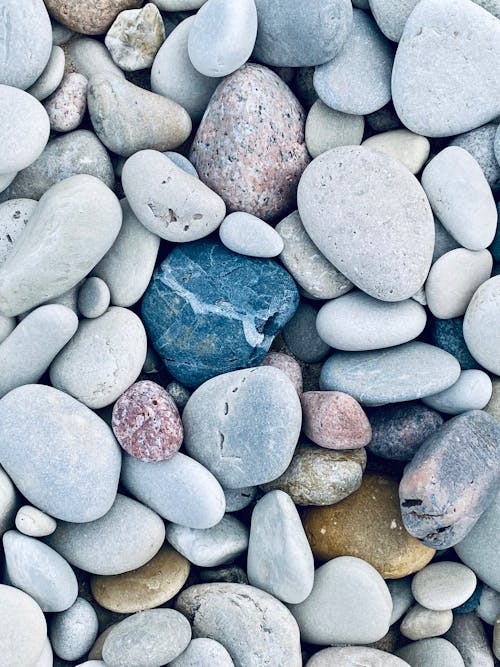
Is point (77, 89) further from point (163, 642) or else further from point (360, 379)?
point (163, 642)

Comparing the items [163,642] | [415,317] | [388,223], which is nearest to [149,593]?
[163,642]

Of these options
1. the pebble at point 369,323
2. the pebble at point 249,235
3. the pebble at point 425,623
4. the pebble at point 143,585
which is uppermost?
the pebble at point 249,235

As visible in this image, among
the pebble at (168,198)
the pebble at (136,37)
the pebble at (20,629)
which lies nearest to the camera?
the pebble at (20,629)

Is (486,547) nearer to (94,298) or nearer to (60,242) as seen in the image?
(94,298)

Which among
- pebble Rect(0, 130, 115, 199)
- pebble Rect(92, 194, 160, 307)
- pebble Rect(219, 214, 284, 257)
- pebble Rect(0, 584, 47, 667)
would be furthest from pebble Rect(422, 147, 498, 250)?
pebble Rect(0, 584, 47, 667)

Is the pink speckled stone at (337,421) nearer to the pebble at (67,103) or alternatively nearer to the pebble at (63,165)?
the pebble at (63,165)

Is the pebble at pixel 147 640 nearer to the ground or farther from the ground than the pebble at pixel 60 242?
nearer to the ground

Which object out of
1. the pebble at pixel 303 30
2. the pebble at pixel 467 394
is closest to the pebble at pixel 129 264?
the pebble at pixel 303 30
